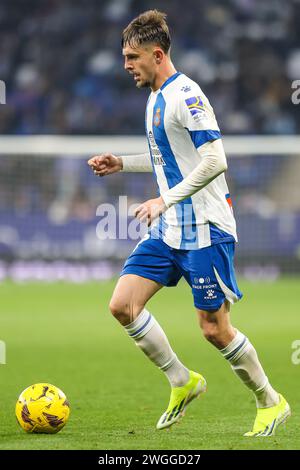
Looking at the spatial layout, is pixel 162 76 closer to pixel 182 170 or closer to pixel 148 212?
pixel 182 170

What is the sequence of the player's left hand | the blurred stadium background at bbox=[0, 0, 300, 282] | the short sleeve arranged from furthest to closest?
1. the blurred stadium background at bbox=[0, 0, 300, 282]
2. the short sleeve
3. the player's left hand

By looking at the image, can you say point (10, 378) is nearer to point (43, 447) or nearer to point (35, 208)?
point (43, 447)

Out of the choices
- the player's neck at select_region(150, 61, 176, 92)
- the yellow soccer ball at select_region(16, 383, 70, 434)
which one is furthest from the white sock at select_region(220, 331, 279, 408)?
the player's neck at select_region(150, 61, 176, 92)

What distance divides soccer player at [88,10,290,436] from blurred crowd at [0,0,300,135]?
14.4m

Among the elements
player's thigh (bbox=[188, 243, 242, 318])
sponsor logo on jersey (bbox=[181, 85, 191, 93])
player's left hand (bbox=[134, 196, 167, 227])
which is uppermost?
sponsor logo on jersey (bbox=[181, 85, 191, 93])

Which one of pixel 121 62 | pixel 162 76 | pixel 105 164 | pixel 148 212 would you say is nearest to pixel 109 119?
pixel 121 62

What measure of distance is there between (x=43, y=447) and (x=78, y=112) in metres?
16.1

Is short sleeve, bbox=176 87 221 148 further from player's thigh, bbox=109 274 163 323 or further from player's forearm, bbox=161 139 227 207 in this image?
player's thigh, bbox=109 274 163 323

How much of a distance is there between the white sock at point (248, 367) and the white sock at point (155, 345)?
37cm

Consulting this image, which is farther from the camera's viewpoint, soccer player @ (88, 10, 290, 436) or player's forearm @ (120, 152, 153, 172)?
player's forearm @ (120, 152, 153, 172)

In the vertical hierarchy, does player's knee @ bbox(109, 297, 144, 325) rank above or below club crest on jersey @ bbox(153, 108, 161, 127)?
below

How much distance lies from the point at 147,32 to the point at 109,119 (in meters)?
14.9

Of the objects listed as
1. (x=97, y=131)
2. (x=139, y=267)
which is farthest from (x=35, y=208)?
(x=139, y=267)

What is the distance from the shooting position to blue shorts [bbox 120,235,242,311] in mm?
5531
